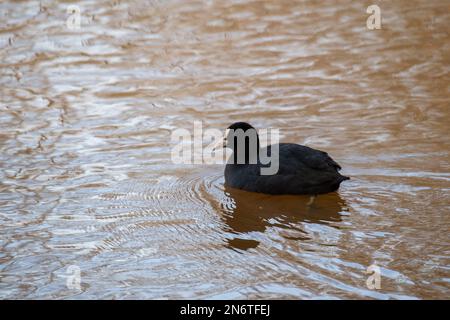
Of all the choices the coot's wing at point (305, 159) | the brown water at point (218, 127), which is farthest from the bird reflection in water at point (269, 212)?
the coot's wing at point (305, 159)

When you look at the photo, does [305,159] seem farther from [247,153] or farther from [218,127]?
[218,127]

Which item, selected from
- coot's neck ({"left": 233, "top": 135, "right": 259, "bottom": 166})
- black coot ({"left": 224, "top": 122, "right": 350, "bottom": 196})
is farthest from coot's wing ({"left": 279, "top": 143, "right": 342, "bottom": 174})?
coot's neck ({"left": 233, "top": 135, "right": 259, "bottom": 166})

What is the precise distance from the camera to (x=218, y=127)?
9.23 m

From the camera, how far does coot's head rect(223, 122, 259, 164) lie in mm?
8055

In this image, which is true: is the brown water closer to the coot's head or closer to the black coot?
the black coot

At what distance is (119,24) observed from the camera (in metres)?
13.0

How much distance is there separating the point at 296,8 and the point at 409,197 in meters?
6.76

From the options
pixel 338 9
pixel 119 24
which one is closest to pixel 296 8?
pixel 338 9

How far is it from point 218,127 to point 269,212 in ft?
7.30

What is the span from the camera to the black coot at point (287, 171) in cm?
738

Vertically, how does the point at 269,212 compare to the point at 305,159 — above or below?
below

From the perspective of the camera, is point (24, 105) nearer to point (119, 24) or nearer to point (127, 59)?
point (127, 59)

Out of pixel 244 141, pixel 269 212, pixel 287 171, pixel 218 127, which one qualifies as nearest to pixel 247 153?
pixel 244 141

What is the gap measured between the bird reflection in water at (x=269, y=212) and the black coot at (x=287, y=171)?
0.09 m
